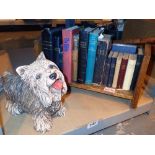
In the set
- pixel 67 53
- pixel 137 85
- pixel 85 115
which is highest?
pixel 67 53

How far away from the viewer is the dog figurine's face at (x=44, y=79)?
71 centimetres

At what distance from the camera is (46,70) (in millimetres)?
723

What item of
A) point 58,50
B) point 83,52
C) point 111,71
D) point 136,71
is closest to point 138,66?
point 136,71

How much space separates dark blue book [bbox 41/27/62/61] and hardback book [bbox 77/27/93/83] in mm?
123

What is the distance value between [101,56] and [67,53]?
161 mm

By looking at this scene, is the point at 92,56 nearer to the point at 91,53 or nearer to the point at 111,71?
the point at 91,53

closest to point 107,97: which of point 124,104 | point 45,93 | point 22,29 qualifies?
point 124,104

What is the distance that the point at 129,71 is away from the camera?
0.93m

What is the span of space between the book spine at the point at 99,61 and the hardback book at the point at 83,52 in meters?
0.06

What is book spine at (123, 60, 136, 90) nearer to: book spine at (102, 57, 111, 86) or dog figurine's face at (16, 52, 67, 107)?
book spine at (102, 57, 111, 86)

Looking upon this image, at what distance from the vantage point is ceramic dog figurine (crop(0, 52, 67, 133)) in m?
0.73
